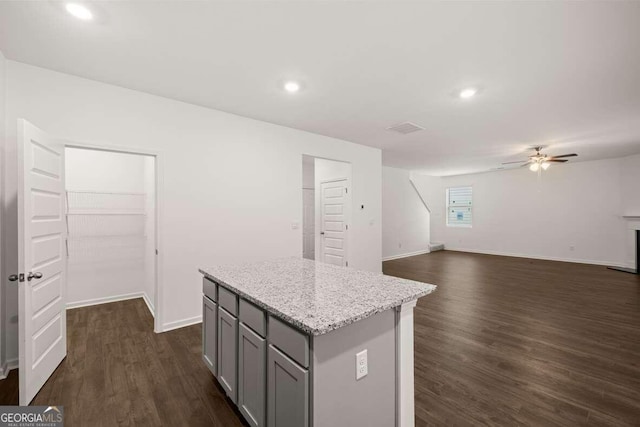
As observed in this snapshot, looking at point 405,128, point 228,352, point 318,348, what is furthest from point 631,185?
point 228,352

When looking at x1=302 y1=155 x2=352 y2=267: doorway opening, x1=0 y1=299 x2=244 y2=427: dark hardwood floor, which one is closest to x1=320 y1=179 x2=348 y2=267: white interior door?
x1=302 y1=155 x2=352 y2=267: doorway opening

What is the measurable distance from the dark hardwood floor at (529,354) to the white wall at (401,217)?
3008 millimetres

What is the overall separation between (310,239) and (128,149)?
4.78 m

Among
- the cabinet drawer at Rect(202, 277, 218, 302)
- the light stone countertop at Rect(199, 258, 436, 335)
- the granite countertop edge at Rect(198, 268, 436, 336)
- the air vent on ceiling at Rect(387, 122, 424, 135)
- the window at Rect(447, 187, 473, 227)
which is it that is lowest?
the cabinet drawer at Rect(202, 277, 218, 302)

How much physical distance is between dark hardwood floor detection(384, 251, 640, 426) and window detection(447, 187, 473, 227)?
4.31 meters

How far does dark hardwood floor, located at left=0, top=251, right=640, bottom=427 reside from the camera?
1.85m

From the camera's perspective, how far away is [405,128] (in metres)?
4.26

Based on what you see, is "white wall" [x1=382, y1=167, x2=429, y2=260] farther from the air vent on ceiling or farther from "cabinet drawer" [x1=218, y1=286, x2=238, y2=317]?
"cabinet drawer" [x1=218, y1=286, x2=238, y2=317]

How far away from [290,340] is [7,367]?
2.85m

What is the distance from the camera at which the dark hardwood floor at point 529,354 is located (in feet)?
6.15

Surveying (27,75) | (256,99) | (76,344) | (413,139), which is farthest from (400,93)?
(76,344)

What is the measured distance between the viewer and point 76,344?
2811 mm

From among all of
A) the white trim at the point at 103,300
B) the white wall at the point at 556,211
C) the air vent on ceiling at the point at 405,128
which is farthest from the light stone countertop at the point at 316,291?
the white wall at the point at 556,211

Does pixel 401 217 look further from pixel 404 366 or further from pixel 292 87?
pixel 404 366
